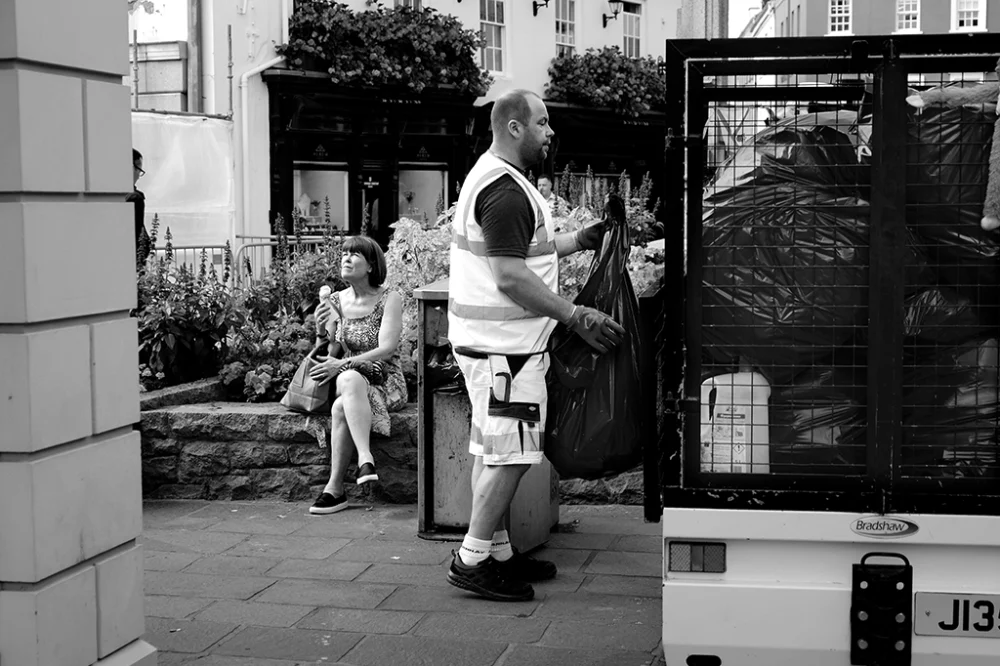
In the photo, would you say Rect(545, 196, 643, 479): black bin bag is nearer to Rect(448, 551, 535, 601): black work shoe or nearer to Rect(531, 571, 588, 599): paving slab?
Rect(448, 551, 535, 601): black work shoe

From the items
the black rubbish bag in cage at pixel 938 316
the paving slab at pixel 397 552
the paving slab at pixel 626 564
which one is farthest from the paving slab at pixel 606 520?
the black rubbish bag in cage at pixel 938 316

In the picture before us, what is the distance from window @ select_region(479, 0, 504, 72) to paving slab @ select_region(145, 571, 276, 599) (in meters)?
18.9

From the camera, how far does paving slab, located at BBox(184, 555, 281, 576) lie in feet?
19.9

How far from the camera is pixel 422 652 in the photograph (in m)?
4.86

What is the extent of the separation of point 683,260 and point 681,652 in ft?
3.66

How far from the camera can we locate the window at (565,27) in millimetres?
25297

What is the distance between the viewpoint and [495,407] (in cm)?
529

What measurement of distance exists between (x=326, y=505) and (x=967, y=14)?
4246 cm

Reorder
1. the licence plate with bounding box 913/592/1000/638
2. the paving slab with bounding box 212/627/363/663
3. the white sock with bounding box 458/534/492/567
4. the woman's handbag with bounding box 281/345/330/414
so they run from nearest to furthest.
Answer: the licence plate with bounding box 913/592/1000/638, the paving slab with bounding box 212/627/363/663, the white sock with bounding box 458/534/492/567, the woman's handbag with bounding box 281/345/330/414

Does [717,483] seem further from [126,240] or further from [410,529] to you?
[410,529]

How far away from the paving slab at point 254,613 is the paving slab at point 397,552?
0.78 m

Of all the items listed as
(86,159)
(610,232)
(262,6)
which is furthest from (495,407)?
(262,6)

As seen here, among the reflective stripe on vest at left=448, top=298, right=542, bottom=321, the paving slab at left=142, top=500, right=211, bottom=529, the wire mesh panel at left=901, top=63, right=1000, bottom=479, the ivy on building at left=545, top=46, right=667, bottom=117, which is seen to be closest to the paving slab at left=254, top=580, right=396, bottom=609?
the reflective stripe on vest at left=448, top=298, right=542, bottom=321

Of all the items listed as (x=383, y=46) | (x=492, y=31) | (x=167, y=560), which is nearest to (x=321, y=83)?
(x=383, y=46)
